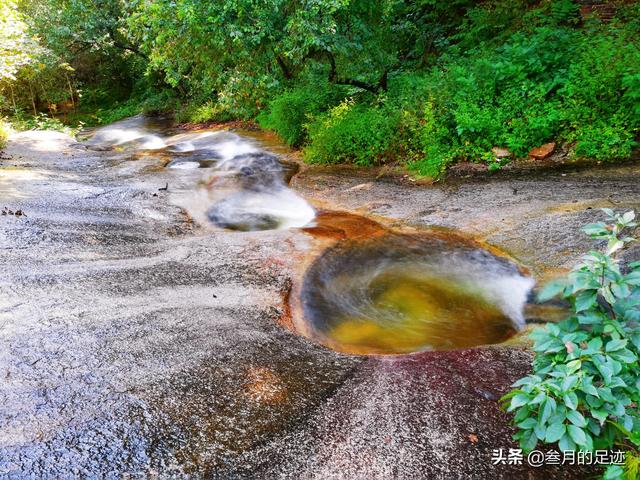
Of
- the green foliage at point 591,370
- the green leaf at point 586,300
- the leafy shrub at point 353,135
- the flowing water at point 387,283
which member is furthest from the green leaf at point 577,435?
the leafy shrub at point 353,135

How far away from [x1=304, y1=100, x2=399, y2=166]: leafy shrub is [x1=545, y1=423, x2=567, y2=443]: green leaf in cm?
825

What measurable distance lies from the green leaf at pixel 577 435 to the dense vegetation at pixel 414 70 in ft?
23.4

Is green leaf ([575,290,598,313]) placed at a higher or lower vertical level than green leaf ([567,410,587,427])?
higher

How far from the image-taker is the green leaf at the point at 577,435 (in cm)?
195

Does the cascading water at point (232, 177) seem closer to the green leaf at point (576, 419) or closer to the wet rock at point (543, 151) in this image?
the wet rock at point (543, 151)

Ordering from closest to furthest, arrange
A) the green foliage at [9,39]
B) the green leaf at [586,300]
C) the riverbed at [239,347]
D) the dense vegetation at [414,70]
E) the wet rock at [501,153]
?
the green leaf at [586,300]
the riverbed at [239,347]
the dense vegetation at [414,70]
the wet rock at [501,153]
the green foliage at [9,39]

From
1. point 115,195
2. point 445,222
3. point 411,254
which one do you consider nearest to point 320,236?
point 411,254

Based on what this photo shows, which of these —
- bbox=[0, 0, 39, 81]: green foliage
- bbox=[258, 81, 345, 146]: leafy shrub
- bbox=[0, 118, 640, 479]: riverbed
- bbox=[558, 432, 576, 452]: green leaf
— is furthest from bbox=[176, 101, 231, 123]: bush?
bbox=[558, 432, 576, 452]: green leaf

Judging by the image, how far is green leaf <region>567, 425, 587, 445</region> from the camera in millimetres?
1950

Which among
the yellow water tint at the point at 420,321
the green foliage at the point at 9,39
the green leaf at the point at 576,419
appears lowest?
the yellow water tint at the point at 420,321

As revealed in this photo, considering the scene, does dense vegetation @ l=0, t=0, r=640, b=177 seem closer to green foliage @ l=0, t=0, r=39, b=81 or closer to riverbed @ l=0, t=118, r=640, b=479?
green foliage @ l=0, t=0, r=39, b=81

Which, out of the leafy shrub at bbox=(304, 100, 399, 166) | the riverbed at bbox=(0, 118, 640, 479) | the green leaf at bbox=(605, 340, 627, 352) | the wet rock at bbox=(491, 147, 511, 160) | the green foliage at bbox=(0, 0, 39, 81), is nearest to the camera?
the green leaf at bbox=(605, 340, 627, 352)

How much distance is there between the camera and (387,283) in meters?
5.79

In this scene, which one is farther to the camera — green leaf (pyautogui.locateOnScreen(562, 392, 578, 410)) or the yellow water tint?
the yellow water tint
